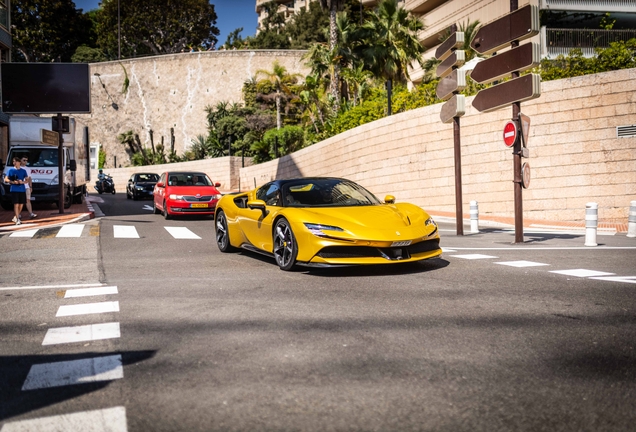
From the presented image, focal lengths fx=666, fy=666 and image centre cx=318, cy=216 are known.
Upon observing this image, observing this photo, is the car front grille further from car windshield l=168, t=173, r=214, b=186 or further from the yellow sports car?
car windshield l=168, t=173, r=214, b=186

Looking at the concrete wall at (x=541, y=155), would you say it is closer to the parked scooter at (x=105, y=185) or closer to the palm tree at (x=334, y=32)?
the palm tree at (x=334, y=32)

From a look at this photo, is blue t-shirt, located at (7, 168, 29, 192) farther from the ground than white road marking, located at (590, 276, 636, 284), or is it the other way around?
blue t-shirt, located at (7, 168, 29, 192)

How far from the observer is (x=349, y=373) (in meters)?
4.00

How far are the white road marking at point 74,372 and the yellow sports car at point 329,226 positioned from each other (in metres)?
3.99

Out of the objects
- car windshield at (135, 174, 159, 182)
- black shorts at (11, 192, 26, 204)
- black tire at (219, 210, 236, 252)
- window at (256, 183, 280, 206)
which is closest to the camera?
window at (256, 183, 280, 206)

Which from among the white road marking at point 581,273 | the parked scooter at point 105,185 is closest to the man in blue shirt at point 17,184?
the white road marking at point 581,273

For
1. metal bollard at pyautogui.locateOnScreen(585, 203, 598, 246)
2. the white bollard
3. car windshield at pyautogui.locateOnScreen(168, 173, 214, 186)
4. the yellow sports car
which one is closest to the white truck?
car windshield at pyautogui.locateOnScreen(168, 173, 214, 186)

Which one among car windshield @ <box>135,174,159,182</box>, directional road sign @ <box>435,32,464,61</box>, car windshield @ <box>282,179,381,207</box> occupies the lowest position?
car windshield @ <box>282,179,381,207</box>

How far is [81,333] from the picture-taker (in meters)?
5.18

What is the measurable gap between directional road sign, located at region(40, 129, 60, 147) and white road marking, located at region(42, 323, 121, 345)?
14.8 metres

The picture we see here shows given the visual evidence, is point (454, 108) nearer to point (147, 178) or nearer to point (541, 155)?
point (541, 155)

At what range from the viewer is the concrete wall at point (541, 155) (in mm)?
18172

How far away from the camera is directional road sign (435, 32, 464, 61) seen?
46.0 ft

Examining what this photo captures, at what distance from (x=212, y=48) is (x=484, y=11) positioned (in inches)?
1756
